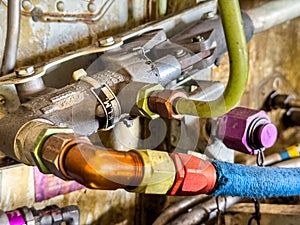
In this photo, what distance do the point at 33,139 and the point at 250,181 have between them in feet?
0.95

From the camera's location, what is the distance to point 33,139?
0.64m

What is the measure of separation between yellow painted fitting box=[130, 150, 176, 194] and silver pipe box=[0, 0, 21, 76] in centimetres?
30

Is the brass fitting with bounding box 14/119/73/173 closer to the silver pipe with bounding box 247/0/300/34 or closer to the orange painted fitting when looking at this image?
the orange painted fitting

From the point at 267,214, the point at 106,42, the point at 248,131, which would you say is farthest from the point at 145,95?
the point at 267,214

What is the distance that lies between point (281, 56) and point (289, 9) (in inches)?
11.8

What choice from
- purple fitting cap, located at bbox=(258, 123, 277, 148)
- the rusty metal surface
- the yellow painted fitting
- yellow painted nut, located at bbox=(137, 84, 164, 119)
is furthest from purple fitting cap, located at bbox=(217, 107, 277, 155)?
the yellow painted fitting

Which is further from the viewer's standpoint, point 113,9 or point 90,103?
point 113,9

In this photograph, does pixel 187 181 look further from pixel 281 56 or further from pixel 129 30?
pixel 281 56

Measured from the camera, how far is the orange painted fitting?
55cm

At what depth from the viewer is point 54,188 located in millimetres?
917

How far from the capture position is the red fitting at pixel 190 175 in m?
0.62

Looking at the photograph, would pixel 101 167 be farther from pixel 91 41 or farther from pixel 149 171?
pixel 91 41

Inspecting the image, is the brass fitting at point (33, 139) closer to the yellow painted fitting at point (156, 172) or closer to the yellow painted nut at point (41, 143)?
the yellow painted nut at point (41, 143)

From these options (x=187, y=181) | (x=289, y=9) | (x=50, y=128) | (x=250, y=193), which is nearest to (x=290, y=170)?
(x=250, y=193)
